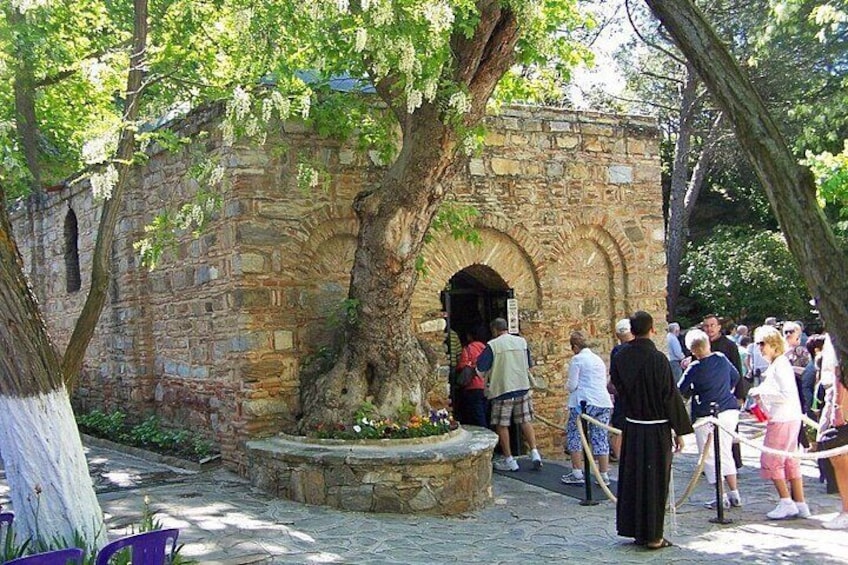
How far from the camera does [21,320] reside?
4.71 metres

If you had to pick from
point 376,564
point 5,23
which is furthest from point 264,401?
point 5,23

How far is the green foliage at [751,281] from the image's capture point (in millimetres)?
19656

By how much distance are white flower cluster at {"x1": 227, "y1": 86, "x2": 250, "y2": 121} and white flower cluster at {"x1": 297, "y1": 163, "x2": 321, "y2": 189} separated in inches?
38.7

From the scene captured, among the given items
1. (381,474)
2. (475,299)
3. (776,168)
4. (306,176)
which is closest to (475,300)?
(475,299)

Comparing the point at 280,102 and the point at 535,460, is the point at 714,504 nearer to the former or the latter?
the point at 535,460

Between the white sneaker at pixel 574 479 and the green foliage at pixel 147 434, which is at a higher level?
the green foliage at pixel 147 434

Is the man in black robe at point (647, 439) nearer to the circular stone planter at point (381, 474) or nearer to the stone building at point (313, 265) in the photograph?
the circular stone planter at point (381, 474)

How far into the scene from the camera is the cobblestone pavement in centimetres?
618

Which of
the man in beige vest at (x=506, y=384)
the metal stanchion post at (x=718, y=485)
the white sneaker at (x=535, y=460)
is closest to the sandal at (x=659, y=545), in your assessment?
the metal stanchion post at (x=718, y=485)

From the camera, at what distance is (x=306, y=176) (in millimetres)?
8688

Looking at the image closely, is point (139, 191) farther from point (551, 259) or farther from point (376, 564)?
point (376, 564)

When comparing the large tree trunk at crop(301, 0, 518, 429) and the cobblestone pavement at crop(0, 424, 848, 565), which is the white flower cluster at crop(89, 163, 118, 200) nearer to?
the large tree trunk at crop(301, 0, 518, 429)

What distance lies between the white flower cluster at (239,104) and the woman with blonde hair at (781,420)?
4755 mm

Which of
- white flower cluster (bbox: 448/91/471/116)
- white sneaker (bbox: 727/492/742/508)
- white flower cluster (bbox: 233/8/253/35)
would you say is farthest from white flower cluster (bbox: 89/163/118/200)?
white sneaker (bbox: 727/492/742/508)
